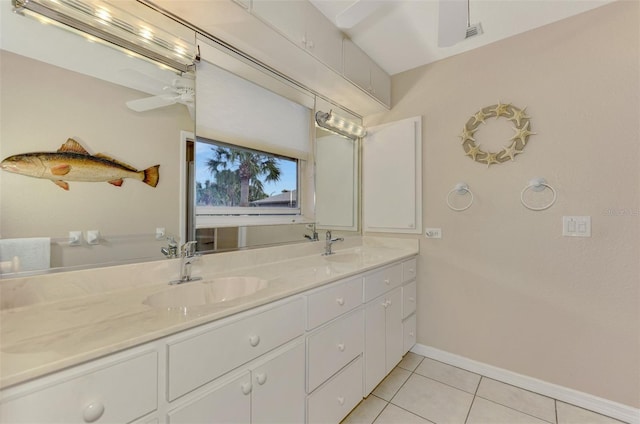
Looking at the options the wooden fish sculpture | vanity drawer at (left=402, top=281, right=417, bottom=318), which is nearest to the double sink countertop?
the wooden fish sculpture

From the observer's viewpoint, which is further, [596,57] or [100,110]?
[596,57]

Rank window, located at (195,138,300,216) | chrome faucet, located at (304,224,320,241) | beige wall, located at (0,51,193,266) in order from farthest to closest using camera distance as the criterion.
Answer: chrome faucet, located at (304,224,320,241)
window, located at (195,138,300,216)
beige wall, located at (0,51,193,266)

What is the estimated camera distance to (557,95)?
1.78 m

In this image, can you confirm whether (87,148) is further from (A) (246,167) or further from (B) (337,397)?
(B) (337,397)

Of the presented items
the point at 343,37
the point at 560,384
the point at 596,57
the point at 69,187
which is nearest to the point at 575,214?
the point at 596,57

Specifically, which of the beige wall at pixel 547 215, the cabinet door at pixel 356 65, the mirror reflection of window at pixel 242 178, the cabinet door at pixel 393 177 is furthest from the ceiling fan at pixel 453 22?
the mirror reflection of window at pixel 242 178

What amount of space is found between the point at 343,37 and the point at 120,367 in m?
2.15

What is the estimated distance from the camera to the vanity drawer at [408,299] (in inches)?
82.6

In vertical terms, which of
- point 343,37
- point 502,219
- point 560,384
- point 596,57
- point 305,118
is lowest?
point 560,384

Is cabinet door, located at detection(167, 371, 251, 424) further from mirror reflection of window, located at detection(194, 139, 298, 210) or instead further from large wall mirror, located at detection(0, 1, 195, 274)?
mirror reflection of window, located at detection(194, 139, 298, 210)

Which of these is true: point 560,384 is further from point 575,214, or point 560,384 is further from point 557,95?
point 557,95

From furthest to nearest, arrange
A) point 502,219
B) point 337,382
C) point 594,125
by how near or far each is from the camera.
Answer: point 502,219 → point 594,125 → point 337,382

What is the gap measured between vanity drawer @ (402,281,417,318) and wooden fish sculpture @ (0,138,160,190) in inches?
76.4

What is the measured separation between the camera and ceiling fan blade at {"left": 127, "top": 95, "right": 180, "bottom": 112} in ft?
3.92
